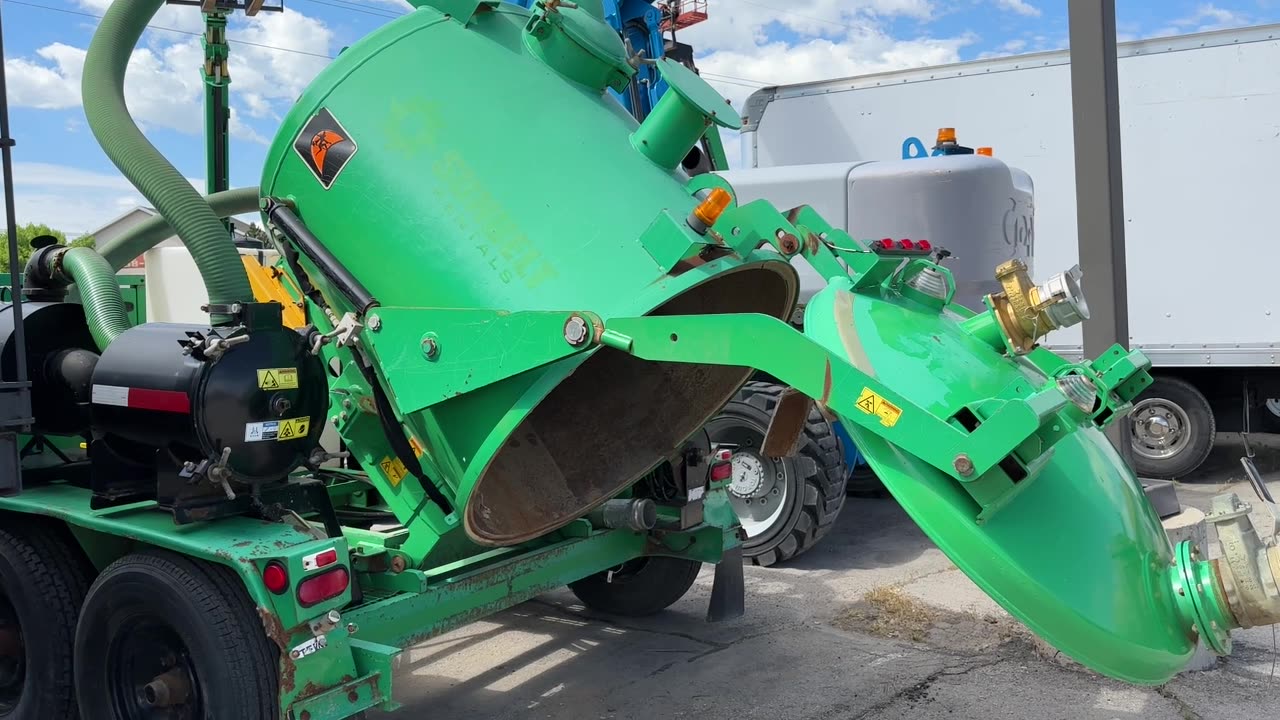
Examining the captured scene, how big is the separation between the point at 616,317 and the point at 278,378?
1155 mm

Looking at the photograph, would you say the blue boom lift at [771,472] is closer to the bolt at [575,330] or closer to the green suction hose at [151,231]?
the green suction hose at [151,231]

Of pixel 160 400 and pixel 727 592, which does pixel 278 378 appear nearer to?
pixel 160 400

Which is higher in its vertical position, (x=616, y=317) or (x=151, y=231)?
(x=151, y=231)

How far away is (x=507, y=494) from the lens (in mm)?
3916

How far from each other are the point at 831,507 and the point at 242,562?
395 centimetres

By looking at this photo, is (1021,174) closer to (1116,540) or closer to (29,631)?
(1116,540)

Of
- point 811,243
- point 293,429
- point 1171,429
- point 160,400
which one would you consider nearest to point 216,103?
point 160,400

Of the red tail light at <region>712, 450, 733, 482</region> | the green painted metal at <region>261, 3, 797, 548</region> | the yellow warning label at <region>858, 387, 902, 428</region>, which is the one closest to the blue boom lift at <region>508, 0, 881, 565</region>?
the red tail light at <region>712, 450, 733, 482</region>

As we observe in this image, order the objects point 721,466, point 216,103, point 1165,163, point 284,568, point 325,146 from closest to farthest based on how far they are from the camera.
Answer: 1. point 284,568
2. point 325,146
3. point 721,466
4. point 216,103
5. point 1165,163

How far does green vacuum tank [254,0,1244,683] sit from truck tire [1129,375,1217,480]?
20.8ft

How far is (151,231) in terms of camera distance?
486cm

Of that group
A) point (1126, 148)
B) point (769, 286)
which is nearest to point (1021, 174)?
point (1126, 148)

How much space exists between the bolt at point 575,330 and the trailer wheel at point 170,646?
1255 millimetres

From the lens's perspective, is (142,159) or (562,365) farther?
(142,159)
